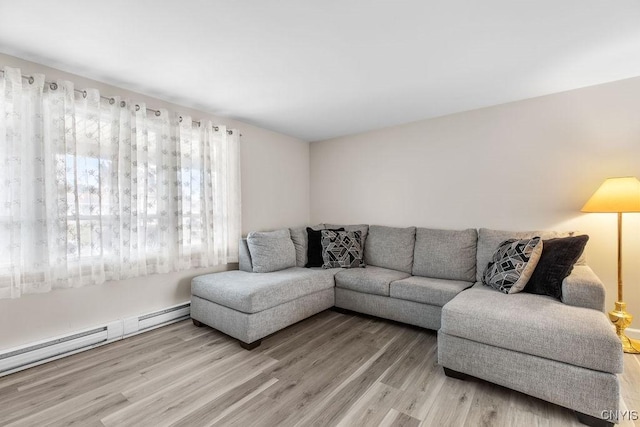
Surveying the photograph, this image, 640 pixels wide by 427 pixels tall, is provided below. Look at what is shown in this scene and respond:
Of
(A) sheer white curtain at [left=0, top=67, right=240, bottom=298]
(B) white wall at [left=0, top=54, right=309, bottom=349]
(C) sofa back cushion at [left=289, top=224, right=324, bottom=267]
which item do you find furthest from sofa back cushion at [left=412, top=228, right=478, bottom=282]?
(A) sheer white curtain at [left=0, top=67, right=240, bottom=298]

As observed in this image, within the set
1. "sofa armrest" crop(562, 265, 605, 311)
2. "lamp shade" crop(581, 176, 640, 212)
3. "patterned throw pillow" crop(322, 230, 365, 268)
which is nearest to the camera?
"sofa armrest" crop(562, 265, 605, 311)

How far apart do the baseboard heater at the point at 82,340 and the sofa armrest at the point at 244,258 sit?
2.33 ft

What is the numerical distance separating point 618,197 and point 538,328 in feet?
4.54

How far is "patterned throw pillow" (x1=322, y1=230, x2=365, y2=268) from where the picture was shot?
135 inches

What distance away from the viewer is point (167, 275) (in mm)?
2893

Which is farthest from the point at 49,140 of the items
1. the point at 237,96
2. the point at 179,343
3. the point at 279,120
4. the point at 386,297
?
the point at 386,297

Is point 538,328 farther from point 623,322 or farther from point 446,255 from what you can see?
point 446,255

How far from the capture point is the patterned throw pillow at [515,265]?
2.22 metres

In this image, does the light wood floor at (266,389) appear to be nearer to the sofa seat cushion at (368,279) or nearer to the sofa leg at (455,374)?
the sofa leg at (455,374)

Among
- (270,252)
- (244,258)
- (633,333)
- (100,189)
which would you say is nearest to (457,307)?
(633,333)

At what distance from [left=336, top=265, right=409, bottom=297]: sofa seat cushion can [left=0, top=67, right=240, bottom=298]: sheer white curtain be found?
1423mm

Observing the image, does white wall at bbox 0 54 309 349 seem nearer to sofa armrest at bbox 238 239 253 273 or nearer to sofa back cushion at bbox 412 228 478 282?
sofa armrest at bbox 238 239 253 273

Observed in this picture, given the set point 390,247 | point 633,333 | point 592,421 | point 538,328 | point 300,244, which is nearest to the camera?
point 592,421

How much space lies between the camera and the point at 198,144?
3.05m
